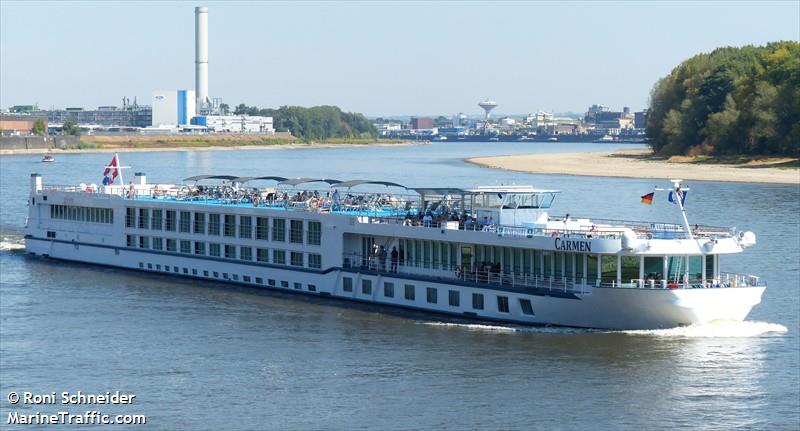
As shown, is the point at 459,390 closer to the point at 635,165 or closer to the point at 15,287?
the point at 15,287

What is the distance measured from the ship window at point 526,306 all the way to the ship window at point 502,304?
636 millimetres

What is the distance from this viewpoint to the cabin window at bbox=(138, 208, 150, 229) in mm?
59625

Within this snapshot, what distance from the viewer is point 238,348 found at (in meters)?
41.2

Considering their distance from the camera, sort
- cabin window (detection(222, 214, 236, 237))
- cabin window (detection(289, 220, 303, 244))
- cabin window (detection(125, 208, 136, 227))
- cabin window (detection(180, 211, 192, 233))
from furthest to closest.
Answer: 1. cabin window (detection(125, 208, 136, 227))
2. cabin window (detection(180, 211, 192, 233))
3. cabin window (detection(222, 214, 236, 237))
4. cabin window (detection(289, 220, 303, 244))

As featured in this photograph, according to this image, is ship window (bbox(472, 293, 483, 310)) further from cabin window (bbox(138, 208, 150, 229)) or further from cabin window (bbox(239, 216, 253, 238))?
cabin window (bbox(138, 208, 150, 229))

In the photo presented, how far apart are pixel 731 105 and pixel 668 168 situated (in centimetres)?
1103

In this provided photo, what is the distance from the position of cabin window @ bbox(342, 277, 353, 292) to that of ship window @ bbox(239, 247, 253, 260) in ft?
19.3

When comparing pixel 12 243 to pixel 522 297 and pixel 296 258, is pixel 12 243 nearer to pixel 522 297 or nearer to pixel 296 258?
pixel 296 258

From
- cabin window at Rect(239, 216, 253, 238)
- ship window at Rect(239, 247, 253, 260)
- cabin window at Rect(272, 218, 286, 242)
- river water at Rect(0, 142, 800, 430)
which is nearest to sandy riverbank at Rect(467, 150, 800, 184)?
river water at Rect(0, 142, 800, 430)

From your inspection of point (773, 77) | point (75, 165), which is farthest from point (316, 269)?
point (75, 165)

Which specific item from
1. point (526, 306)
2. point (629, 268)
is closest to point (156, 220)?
point (526, 306)

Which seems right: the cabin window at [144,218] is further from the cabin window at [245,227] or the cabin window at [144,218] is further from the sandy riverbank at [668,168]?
the sandy riverbank at [668,168]

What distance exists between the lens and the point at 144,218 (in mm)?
59812

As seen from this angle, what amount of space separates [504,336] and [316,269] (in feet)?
37.5
